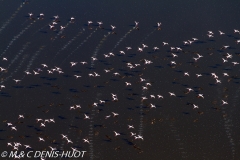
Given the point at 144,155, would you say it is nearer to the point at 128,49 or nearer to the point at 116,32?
the point at 128,49

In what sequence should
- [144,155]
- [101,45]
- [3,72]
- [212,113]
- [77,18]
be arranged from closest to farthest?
[144,155], [212,113], [3,72], [101,45], [77,18]

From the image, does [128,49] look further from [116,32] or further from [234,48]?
[234,48]

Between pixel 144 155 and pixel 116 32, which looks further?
pixel 116 32

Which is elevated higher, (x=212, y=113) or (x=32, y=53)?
(x=32, y=53)

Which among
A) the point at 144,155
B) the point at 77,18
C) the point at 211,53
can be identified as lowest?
the point at 144,155

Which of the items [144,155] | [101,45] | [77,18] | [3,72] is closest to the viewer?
[144,155]

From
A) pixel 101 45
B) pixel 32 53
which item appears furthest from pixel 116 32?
pixel 32 53
